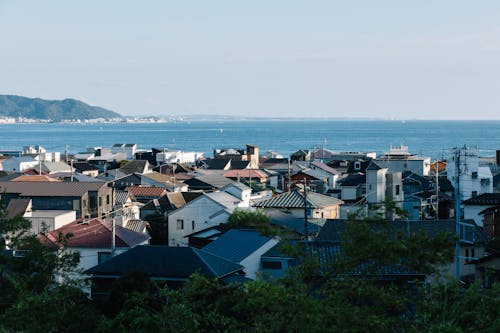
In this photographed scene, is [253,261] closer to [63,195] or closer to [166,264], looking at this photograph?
[166,264]

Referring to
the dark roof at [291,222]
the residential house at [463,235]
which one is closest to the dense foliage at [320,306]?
the residential house at [463,235]

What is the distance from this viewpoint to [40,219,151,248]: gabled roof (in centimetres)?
2042

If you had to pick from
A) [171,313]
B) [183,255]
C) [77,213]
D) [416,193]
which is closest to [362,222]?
[171,313]

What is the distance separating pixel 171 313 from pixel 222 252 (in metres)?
10.7

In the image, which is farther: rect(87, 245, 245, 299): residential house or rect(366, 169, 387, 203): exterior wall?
rect(366, 169, 387, 203): exterior wall

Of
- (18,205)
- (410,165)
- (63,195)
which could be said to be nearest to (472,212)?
(63,195)

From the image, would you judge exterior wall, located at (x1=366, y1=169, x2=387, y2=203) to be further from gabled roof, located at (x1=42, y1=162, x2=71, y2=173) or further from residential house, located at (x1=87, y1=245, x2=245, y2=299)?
gabled roof, located at (x1=42, y1=162, x2=71, y2=173)

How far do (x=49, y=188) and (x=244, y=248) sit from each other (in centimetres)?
1196

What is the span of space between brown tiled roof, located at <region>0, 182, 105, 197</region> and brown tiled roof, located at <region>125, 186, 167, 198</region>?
5015mm

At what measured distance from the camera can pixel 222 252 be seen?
18.6 meters

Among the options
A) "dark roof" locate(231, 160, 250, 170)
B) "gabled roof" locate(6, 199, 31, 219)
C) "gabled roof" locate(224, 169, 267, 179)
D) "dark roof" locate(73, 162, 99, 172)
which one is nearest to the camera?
"gabled roof" locate(6, 199, 31, 219)

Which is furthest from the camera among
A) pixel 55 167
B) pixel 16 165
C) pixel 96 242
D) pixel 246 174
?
pixel 16 165

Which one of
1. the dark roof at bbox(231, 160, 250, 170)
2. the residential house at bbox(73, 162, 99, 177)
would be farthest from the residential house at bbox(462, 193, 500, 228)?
the residential house at bbox(73, 162, 99, 177)

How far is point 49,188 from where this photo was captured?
27.9 m
